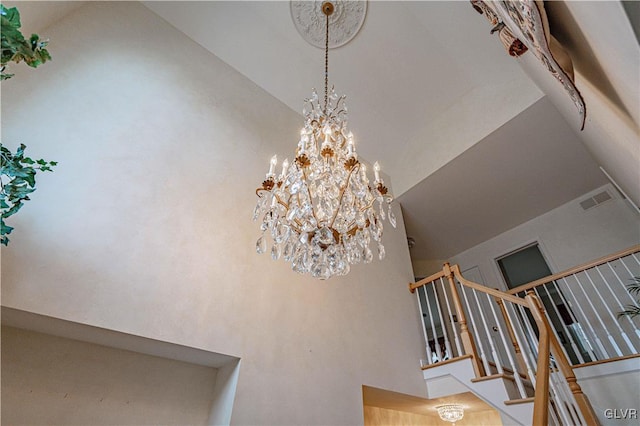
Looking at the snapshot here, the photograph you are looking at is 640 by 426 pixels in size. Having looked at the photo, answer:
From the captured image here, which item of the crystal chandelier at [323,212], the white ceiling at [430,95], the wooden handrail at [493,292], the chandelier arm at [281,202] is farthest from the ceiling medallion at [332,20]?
the wooden handrail at [493,292]

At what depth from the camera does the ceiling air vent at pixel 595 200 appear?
4463mm

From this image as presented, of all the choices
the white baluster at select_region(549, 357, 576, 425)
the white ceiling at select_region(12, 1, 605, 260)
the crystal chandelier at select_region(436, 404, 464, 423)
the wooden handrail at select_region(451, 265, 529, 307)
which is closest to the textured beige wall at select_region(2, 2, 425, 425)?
the crystal chandelier at select_region(436, 404, 464, 423)

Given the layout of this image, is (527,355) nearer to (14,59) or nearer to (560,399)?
(560,399)

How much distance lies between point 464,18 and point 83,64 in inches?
159

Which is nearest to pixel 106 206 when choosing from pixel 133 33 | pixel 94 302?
pixel 94 302

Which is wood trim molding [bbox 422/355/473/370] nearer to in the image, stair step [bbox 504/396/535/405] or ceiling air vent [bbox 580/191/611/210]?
stair step [bbox 504/396/535/405]

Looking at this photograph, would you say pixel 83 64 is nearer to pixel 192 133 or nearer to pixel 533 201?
pixel 192 133

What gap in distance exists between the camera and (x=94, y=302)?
189 cm

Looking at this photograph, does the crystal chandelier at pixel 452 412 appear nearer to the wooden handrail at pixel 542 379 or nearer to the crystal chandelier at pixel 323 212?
the wooden handrail at pixel 542 379

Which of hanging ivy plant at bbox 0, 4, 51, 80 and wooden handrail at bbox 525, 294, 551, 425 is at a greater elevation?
hanging ivy plant at bbox 0, 4, 51, 80

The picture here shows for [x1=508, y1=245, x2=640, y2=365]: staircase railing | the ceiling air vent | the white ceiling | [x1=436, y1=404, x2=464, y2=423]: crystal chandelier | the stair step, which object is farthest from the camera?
the ceiling air vent

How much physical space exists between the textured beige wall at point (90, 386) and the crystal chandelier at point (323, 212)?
133 centimetres

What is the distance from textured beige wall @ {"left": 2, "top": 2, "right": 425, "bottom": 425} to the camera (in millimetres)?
1960

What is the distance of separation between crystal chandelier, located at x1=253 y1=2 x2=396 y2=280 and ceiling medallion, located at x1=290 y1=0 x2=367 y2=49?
7.52 ft
